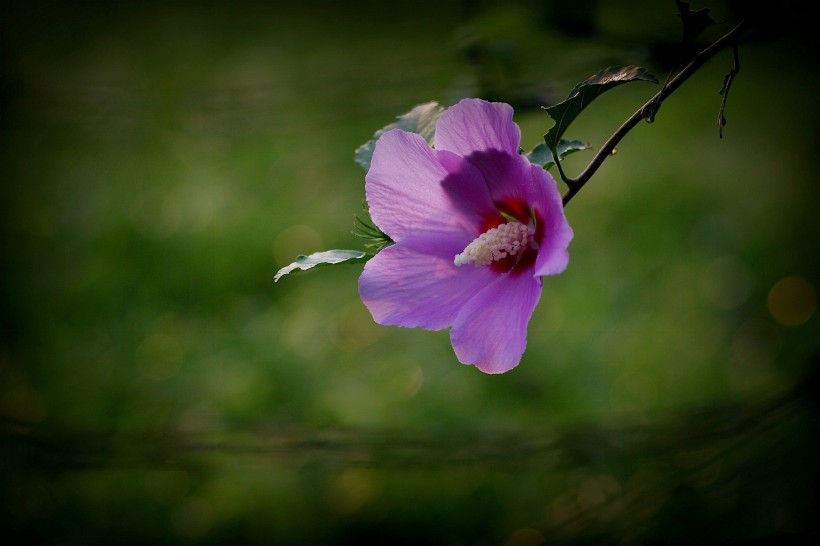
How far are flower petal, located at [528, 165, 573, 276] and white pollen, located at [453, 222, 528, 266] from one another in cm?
2

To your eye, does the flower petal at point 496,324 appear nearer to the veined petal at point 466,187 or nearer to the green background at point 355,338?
the veined petal at point 466,187

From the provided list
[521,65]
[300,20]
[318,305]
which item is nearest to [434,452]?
[318,305]

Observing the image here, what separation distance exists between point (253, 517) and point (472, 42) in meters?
0.97

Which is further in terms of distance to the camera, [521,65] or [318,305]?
[318,305]

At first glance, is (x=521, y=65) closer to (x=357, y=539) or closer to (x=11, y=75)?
(x=357, y=539)

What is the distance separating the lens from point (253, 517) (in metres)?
1.34

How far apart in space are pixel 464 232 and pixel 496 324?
7 centimetres

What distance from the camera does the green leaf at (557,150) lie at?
39cm

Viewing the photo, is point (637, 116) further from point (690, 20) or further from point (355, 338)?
point (355, 338)

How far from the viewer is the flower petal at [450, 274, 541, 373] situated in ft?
1.19

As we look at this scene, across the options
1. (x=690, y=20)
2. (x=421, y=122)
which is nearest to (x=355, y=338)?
(x=421, y=122)

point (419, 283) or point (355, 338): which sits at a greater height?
point (419, 283)

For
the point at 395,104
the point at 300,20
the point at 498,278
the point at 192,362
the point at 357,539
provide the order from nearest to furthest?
the point at 498,278 → the point at 357,539 → the point at 395,104 → the point at 192,362 → the point at 300,20

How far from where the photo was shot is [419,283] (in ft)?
1.30
